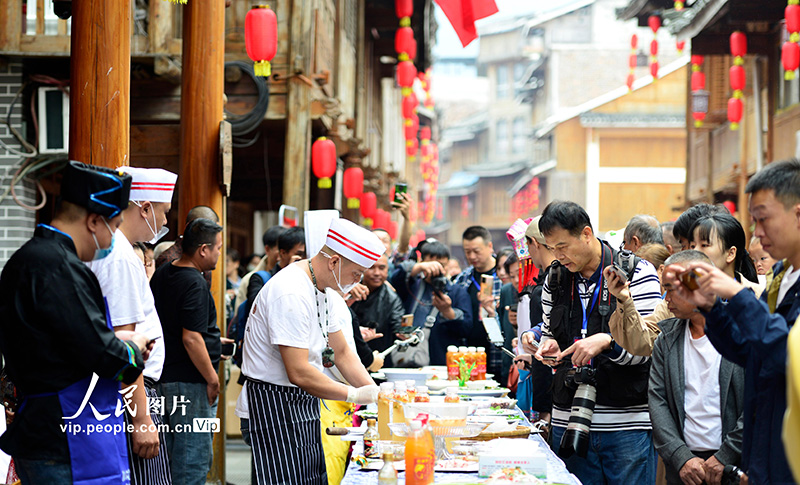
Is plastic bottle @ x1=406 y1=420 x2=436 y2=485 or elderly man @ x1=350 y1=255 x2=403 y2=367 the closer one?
plastic bottle @ x1=406 y1=420 x2=436 y2=485

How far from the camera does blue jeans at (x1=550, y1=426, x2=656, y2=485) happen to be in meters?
4.86

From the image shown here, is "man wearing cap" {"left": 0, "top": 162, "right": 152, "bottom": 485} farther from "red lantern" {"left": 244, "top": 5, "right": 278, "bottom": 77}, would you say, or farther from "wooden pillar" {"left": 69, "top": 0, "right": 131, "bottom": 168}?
"red lantern" {"left": 244, "top": 5, "right": 278, "bottom": 77}

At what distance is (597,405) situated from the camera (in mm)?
4902

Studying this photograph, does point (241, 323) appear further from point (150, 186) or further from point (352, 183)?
point (352, 183)

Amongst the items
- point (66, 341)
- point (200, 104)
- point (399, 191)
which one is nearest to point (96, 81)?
point (200, 104)

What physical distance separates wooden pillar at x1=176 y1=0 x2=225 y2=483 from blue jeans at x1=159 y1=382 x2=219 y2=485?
6.50ft

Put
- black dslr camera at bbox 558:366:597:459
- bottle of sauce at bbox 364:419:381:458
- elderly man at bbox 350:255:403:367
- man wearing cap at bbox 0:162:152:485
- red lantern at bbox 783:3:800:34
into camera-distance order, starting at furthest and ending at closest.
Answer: red lantern at bbox 783:3:800:34, elderly man at bbox 350:255:403:367, black dslr camera at bbox 558:366:597:459, bottle of sauce at bbox 364:419:381:458, man wearing cap at bbox 0:162:152:485

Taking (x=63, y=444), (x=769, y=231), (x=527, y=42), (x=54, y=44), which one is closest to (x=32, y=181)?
(x=54, y=44)

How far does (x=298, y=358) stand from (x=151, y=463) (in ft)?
3.74

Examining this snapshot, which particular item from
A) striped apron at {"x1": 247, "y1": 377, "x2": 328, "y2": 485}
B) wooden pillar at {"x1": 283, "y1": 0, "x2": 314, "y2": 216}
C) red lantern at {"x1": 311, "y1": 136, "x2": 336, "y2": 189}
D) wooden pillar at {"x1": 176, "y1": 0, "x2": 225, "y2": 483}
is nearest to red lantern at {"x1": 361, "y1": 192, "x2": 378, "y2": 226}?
red lantern at {"x1": 311, "y1": 136, "x2": 336, "y2": 189}

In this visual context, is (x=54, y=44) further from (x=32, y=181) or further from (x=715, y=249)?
(x=715, y=249)

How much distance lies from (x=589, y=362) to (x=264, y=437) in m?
1.73

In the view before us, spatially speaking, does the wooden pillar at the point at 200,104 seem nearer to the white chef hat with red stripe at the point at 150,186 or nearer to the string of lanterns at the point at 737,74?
the white chef hat with red stripe at the point at 150,186

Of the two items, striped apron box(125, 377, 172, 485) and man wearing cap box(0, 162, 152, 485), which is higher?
man wearing cap box(0, 162, 152, 485)
